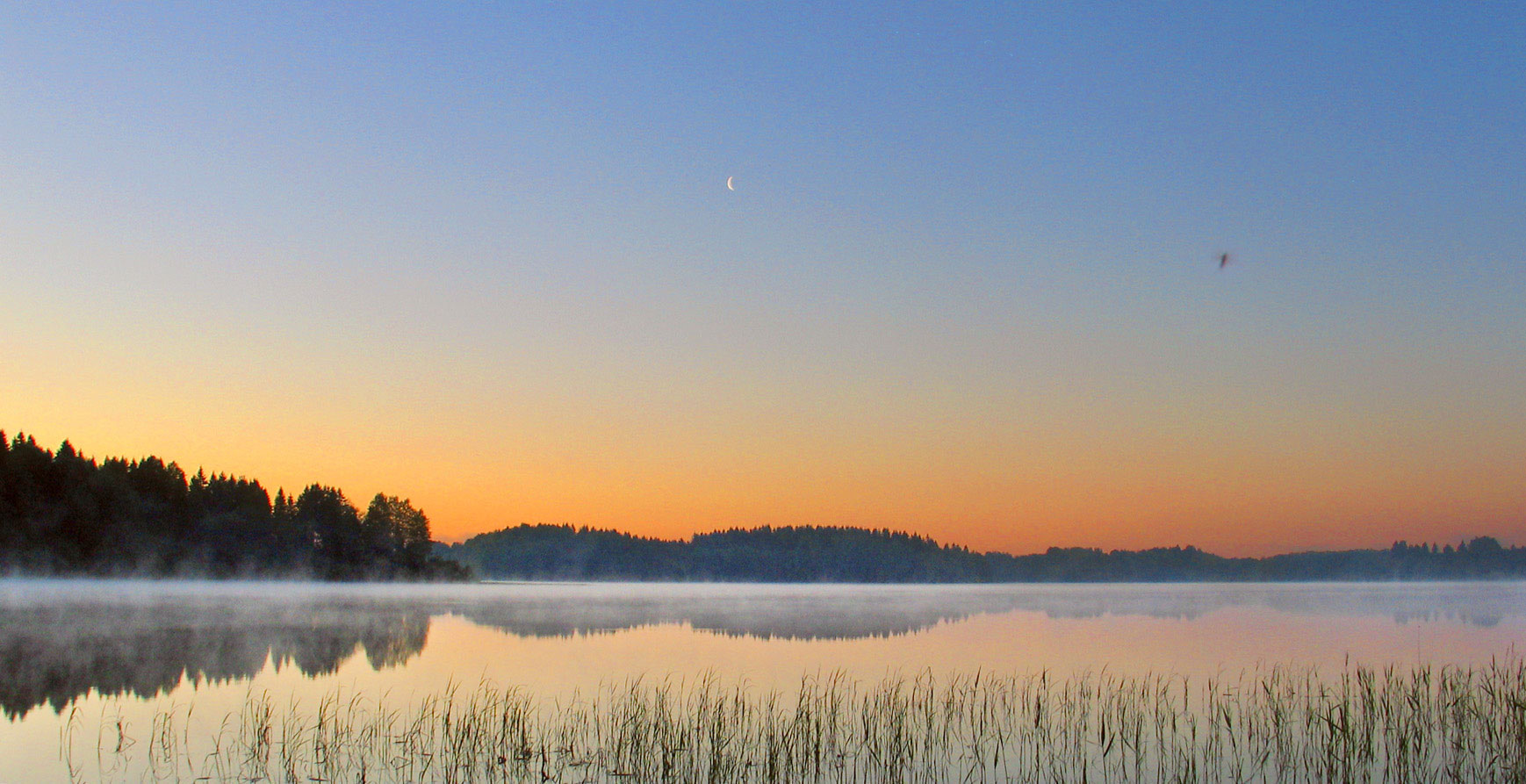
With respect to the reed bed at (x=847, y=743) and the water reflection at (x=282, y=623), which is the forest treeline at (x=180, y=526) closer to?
the water reflection at (x=282, y=623)

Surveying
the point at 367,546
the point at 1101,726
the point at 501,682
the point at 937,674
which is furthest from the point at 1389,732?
the point at 367,546

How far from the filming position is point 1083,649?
3158cm

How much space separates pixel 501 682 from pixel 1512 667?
73.0 feet

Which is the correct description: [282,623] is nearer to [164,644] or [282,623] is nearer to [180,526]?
[164,644]

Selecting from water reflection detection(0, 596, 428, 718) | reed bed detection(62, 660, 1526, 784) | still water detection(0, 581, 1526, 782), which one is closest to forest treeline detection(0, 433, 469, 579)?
still water detection(0, 581, 1526, 782)

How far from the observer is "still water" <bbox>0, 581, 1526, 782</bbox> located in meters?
19.7

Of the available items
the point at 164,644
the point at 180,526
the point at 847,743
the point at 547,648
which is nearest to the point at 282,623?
the point at 164,644

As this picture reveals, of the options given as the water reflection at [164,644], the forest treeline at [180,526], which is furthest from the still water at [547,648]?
the forest treeline at [180,526]

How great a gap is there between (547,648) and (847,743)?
1864 cm

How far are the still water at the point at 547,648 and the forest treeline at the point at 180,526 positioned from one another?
2245 centimetres

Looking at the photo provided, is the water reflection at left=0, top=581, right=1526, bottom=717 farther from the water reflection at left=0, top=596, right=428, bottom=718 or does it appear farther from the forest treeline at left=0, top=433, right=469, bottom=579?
the forest treeline at left=0, top=433, right=469, bottom=579

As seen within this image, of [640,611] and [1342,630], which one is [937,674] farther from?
[640,611]

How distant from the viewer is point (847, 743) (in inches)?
587

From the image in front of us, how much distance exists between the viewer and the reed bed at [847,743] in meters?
13.2
